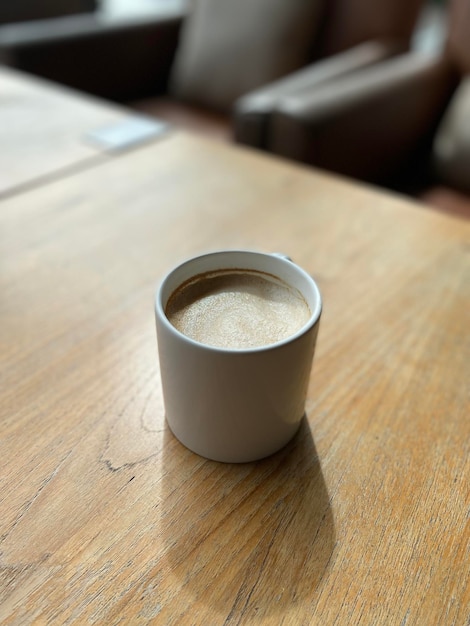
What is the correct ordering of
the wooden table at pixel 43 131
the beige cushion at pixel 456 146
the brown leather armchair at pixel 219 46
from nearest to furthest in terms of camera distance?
the wooden table at pixel 43 131, the beige cushion at pixel 456 146, the brown leather armchair at pixel 219 46

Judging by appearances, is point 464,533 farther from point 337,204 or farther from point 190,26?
point 190,26

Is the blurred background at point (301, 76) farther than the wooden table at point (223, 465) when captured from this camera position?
Yes

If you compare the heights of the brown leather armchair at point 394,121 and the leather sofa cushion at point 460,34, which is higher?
the leather sofa cushion at point 460,34

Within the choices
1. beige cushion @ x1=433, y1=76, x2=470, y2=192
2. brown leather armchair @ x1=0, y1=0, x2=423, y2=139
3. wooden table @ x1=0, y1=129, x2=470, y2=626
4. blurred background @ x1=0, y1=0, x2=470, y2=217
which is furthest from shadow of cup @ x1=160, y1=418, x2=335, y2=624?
brown leather armchair @ x1=0, y1=0, x2=423, y2=139

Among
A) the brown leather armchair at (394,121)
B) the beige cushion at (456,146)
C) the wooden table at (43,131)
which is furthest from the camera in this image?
the beige cushion at (456,146)

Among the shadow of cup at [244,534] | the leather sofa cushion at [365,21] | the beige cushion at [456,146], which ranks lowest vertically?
the beige cushion at [456,146]

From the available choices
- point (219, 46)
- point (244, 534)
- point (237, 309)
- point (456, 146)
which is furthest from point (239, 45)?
point (244, 534)

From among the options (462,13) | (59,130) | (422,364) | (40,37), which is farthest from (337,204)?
(40,37)

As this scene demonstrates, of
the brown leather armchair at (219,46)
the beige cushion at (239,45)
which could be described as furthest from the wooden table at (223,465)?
the beige cushion at (239,45)

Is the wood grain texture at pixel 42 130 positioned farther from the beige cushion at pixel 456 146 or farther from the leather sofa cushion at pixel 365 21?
the leather sofa cushion at pixel 365 21
